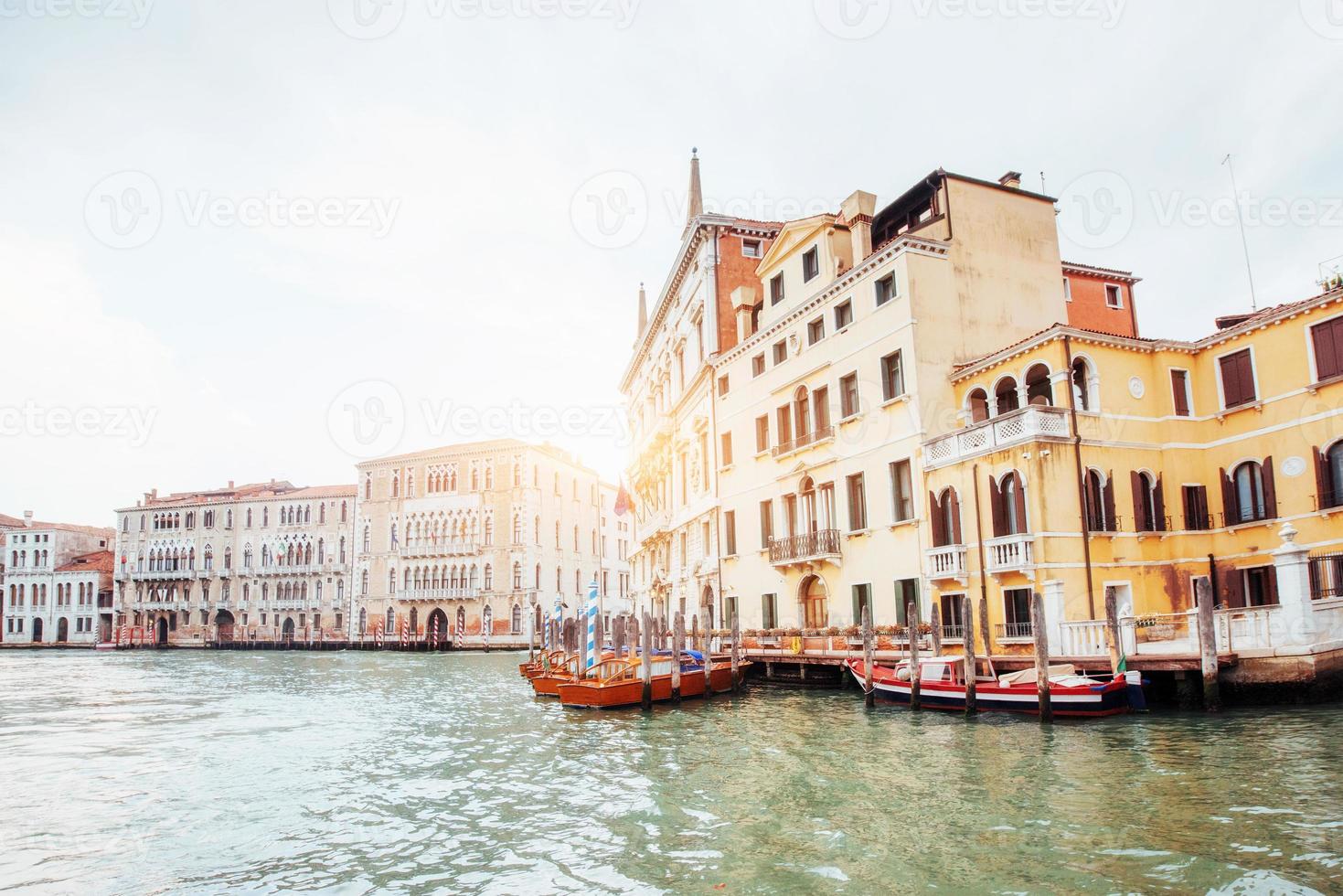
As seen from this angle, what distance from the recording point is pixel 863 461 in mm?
22750

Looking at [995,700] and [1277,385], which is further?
[1277,385]

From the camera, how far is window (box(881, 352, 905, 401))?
71.6 ft

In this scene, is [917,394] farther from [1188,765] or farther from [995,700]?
[1188,765]

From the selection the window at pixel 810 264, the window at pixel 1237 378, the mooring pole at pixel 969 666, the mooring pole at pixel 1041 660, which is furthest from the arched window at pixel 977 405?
the mooring pole at pixel 1041 660

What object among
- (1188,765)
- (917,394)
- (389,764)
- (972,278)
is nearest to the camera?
(1188,765)

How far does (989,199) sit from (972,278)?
8.12 feet

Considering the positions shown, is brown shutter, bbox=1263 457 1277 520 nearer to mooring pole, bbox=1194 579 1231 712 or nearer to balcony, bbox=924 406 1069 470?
balcony, bbox=924 406 1069 470

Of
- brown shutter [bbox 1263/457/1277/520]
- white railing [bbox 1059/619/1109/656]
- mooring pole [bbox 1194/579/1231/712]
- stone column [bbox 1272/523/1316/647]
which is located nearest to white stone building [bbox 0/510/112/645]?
white railing [bbox 1059/619/1109/656]

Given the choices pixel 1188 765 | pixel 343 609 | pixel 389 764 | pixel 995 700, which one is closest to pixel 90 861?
pixel 389 764

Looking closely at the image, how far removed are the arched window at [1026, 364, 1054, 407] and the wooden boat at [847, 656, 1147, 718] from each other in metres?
6.18

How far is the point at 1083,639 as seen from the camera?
16109 mm

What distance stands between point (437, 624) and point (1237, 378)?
5113 centimetres

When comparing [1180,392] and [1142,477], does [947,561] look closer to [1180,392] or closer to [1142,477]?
[1142,477]

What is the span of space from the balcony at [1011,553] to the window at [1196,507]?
4178mm
